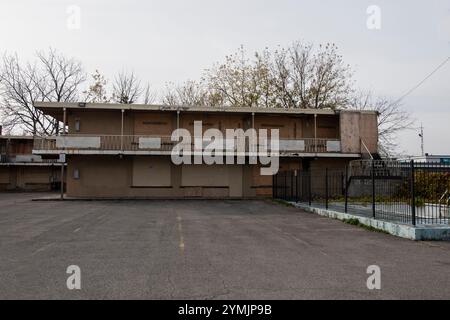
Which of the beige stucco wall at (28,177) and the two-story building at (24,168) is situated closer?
the two-story building at (24,168)

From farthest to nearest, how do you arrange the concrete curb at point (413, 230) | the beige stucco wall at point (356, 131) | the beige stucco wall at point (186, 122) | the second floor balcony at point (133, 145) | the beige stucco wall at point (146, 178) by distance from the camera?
the beige stucco wall at point (356, 131), the beige stucco wall at point (186, 122), the beige stucco wall at point (146, 178), the second floor balcony at point (133, 145), the concrete curb at point (413, 230)

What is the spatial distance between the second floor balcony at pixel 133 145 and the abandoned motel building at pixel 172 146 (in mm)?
63

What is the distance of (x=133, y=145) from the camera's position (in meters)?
25.9

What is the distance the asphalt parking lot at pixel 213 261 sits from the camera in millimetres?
5613

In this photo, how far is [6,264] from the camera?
7.25 m

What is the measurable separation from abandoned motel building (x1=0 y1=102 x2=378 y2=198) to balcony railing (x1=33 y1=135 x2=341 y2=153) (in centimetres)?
6

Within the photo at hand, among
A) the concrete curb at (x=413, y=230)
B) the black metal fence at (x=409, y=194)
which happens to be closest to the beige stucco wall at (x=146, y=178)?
the black metal fence at (x=409, y=194)

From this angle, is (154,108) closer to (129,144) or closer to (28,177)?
(129,144)

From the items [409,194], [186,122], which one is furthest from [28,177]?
[409,194]

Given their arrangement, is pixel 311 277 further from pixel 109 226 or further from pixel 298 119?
pixel 298 119

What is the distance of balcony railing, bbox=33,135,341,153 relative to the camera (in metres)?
24.7

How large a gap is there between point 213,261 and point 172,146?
62.4 ft

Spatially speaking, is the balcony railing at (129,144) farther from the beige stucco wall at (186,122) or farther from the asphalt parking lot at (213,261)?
the asphalt parking lot at (213,261)

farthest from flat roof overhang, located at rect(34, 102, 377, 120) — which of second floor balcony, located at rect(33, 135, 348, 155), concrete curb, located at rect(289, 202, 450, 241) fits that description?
concrete curb, located at rect(289, 202, 450, 241)
